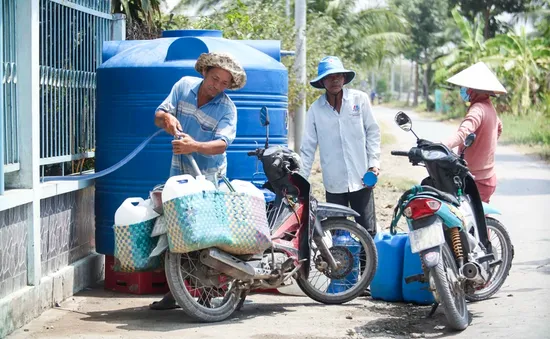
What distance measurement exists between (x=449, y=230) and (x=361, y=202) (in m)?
1.22

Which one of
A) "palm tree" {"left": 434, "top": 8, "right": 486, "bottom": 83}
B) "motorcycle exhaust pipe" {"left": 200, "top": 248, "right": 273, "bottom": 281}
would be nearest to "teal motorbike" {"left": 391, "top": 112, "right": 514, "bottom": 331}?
"motorcycle exhaust pipe" {"left": 200, "top": 248, "right": 273, "bottom": 281}

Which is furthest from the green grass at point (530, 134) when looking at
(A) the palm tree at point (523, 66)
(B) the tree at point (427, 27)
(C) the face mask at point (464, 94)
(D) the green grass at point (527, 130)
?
(B) the tree at point (427, 27)

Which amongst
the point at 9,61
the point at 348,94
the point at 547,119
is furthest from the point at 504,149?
the point at 9,61

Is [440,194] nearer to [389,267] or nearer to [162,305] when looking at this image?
[389,267]

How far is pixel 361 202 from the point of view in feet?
25.7

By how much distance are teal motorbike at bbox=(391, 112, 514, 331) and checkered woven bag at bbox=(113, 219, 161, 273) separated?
69.6 inches

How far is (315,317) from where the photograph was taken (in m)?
6.93

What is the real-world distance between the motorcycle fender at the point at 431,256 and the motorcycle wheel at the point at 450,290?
29mm

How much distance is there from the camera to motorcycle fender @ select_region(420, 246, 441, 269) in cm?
634

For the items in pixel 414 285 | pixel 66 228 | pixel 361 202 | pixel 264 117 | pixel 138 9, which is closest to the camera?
pixel 264 117

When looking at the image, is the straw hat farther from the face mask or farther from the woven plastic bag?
the face mask

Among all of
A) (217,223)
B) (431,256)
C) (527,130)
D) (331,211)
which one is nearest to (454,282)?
(431,256)

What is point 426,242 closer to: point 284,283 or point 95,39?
point 284,283

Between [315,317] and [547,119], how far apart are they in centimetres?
2696
